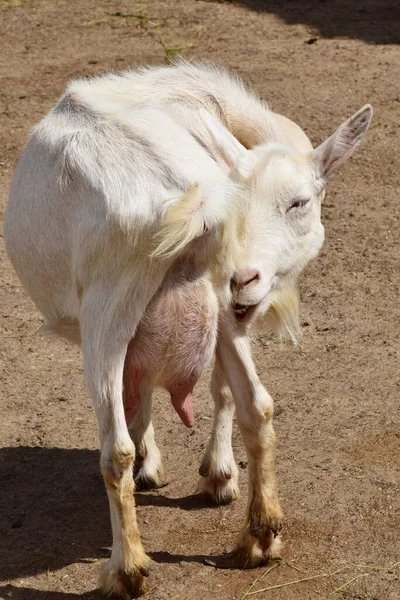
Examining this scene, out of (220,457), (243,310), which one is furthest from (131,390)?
(220,457)

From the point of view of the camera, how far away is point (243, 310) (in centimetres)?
428

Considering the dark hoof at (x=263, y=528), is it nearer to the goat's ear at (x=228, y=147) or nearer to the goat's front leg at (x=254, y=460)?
the goat's front leg at (x=254, y=460)

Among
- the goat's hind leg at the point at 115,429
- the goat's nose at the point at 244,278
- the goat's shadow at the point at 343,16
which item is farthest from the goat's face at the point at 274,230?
the goat's shadow at the point at 343,16

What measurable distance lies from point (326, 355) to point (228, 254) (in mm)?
2117

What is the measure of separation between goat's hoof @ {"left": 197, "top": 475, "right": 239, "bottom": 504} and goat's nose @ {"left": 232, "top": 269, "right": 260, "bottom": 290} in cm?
103

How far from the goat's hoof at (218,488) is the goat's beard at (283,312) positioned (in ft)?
2.44

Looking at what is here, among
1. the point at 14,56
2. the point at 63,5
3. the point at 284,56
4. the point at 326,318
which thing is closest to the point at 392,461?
the point at 326,318

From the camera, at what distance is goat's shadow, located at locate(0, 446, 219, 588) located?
4312mm

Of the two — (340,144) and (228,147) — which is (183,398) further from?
(340,144)

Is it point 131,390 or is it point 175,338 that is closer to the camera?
point 175,338

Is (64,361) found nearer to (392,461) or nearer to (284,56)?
(392,461)

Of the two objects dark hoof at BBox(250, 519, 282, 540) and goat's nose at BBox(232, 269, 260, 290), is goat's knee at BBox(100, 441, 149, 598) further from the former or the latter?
goat's nose at BBox(232, 269, 260, 290)

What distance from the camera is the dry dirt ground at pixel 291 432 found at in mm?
4215

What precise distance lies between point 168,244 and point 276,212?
3.12 ft
